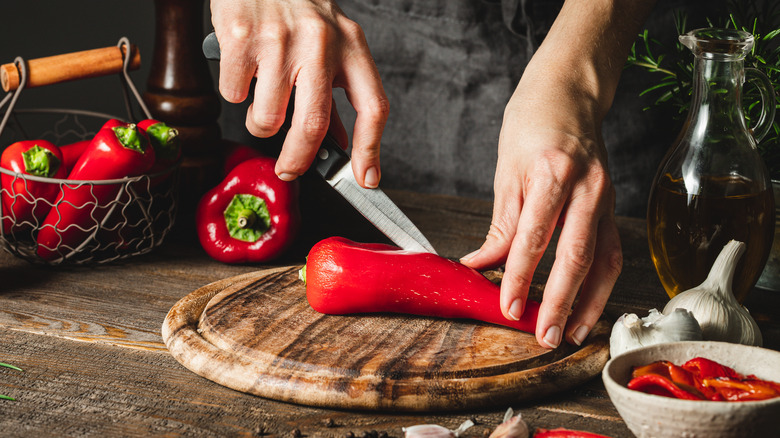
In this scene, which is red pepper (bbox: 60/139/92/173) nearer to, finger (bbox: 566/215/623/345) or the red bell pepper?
the red bell pepper

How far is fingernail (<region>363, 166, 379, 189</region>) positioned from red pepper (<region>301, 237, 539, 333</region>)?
0.48 ft

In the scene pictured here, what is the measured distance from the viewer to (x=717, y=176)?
1139 millimetres

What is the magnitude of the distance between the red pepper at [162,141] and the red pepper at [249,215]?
20 centimetres

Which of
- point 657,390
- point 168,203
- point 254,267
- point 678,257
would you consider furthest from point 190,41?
point 657,390

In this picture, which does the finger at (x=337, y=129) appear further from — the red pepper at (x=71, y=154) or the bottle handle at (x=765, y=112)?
the bottle handle at (x=765, y=112)

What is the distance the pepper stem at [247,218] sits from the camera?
1614 millimetres

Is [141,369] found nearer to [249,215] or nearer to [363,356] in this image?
[363,356]

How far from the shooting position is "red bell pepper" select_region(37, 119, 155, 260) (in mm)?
1456

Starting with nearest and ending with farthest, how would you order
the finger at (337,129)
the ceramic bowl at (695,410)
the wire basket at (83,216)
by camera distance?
the ceramic bowl at (695,410) → the finger at (337,129) → the wire basket at (83,216)

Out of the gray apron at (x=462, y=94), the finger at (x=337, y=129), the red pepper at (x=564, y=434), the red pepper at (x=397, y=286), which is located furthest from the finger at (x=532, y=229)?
the gray apron at (x=462, y=94)

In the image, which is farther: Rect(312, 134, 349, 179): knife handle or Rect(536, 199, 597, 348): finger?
Rect(312, 134, 349, 179): knife handle

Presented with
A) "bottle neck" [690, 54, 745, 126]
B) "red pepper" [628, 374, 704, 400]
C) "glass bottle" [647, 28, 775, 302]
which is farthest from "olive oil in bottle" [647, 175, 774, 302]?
"red pepper" [628, 374, 704, 400]

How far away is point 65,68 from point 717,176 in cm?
130

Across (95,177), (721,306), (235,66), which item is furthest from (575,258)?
(95,177)
